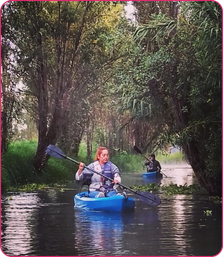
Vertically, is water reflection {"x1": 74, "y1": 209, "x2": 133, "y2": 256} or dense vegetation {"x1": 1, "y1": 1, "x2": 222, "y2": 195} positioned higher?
dense vegetation {"x1": 1, "y1": 1, "x2": 222, "y2": 195}

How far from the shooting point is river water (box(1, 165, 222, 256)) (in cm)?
560

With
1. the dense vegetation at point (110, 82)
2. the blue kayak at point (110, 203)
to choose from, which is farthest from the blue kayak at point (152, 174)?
the blue kayak at point (110, 203)

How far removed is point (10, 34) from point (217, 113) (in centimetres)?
387

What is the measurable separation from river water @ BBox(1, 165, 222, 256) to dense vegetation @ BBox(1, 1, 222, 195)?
98 centimetres

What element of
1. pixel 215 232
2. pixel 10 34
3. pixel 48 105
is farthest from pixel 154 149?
pixel 215 232

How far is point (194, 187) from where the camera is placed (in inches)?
475

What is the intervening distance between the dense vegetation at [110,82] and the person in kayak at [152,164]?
566mm

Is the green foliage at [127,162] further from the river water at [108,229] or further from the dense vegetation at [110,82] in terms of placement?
the river water at [108,229]

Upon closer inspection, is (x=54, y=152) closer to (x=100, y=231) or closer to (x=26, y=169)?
(x=100, y=231)

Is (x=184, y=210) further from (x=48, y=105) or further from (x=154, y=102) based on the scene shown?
(x=48, y=105)

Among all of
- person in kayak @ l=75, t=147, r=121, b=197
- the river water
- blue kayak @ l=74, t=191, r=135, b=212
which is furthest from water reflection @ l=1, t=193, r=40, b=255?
person in kayak @ l=75, t=147, r=121, b=197

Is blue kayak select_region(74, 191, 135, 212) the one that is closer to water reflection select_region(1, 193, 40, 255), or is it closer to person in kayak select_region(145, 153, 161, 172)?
water reflection select_region(1, 193, 40, 255)

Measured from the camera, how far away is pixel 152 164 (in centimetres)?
1259

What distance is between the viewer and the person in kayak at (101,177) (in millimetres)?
8445
